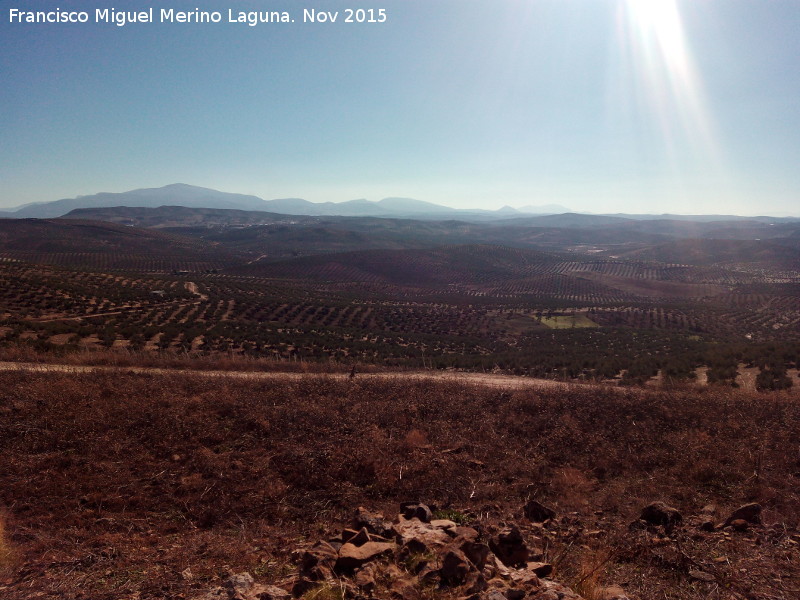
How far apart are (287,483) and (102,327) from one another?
21.9 meters

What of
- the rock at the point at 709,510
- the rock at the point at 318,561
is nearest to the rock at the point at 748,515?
the rock at the point at 709,510

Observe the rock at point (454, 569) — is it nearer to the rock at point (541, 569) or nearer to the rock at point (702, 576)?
the rock at point (541, 569)

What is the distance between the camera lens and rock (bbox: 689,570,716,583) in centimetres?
474

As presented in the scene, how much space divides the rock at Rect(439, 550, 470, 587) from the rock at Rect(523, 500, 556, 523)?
8.53 ft

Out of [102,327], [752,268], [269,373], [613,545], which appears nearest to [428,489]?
[613,545]

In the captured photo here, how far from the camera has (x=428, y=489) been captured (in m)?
7.69

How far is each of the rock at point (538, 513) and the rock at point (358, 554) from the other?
262 cm

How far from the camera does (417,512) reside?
6.13 m

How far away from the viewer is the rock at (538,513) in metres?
6.43

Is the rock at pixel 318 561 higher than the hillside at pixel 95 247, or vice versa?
the hillside at pixel 95 247

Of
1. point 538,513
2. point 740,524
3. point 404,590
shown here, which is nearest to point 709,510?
point 740,524

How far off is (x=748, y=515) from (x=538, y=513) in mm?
3002

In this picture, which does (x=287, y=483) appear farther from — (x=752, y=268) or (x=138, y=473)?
(x=752, y=268)

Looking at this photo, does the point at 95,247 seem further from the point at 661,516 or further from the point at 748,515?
the point at 748,515
